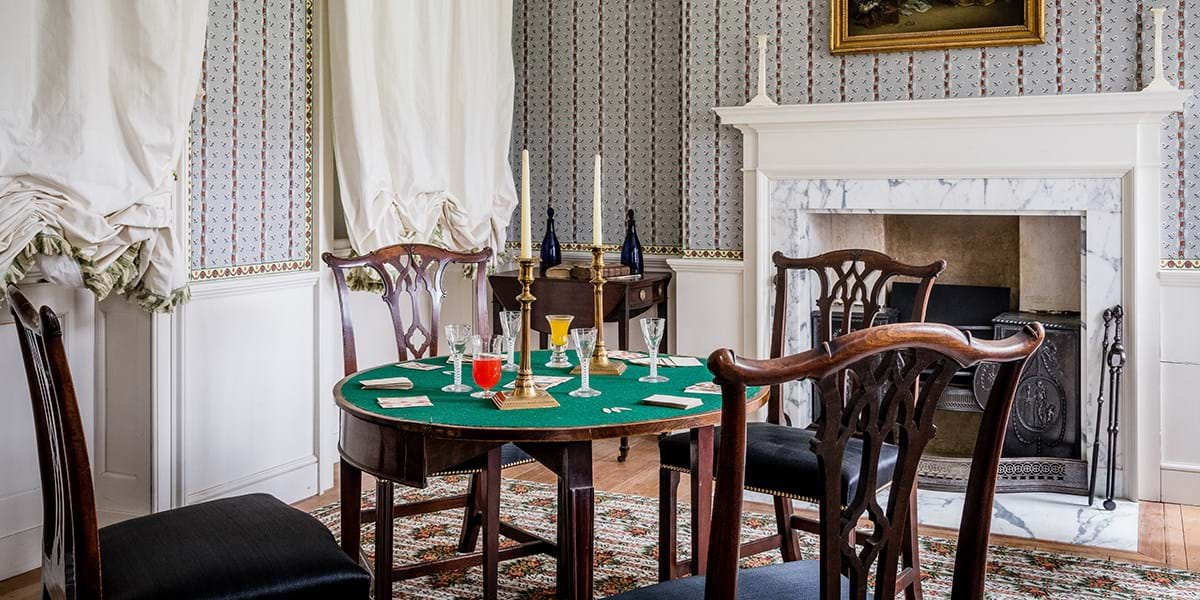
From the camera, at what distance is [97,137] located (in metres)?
2.87

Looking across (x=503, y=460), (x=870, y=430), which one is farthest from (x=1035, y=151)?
(x=870, y=430)

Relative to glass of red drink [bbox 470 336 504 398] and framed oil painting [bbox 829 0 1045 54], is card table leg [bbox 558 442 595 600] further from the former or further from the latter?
framed oil painting [bbox 829 0 1045 54]

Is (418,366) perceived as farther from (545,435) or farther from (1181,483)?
(1181,483)

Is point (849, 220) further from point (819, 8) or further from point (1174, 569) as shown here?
point (1174, 569)

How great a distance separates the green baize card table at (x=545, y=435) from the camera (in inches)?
78.8

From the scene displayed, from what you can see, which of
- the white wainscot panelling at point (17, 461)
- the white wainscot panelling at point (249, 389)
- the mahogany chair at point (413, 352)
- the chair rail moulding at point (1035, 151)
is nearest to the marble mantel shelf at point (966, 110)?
the chair rail moulding at point (1035, 151)

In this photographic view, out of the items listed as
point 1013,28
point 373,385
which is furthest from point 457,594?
point 1013,28

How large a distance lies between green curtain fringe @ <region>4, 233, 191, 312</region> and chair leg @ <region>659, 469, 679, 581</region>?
5.18 feet

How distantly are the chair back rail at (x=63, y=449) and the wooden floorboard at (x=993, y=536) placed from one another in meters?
1.20

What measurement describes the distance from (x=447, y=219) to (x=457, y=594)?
6.36ft

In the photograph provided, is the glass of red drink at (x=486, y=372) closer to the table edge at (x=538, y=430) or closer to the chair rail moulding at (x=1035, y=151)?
the table edge at (x=538, y=430)

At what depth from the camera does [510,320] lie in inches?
106

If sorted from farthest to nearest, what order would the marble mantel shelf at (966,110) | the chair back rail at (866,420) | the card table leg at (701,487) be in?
the marble mantel shelf at (966,110) < the card table leg at (701,487) < the chair back rail at (866,420)

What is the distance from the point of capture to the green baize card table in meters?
2.00
